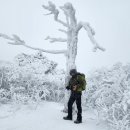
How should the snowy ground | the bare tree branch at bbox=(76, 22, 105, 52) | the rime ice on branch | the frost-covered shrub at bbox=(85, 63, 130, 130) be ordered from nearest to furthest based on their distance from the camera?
the frost-covered shrub at bbox=(85, 63, 130, 130) → the snowy ground → the bare tree branch at bbox=(76, 22, 105, 52) → the rime ice on branch

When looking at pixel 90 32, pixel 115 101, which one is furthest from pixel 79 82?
pixel 90 32

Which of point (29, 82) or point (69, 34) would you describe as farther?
point (29, 82)

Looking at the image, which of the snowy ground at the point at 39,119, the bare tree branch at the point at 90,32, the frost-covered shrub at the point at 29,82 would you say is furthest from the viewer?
the frost-covered shrub at the point at 29,82

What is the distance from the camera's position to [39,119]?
941 centimetres

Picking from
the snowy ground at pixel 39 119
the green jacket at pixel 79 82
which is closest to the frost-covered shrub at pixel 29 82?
the snowy ground at pixel 39 119

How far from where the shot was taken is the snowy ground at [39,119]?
8.62 meters

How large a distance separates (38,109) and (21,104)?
2.39 feet

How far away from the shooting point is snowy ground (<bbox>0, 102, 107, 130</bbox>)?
862cm

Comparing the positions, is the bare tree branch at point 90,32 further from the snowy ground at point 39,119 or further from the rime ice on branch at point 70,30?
the snowy ground at point 39,119

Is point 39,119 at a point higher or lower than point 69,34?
lower

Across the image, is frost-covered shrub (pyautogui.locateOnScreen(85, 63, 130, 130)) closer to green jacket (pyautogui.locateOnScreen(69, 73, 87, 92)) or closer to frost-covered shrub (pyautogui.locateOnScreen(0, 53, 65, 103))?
green jacket (pyautogui.locateOnScreen(69, 73, 87, 92))

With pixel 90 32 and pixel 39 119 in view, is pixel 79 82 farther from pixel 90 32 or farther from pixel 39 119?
pixel 90 32

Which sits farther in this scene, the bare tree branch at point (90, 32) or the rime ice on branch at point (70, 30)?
the rime ice on branch at point (70, 30)

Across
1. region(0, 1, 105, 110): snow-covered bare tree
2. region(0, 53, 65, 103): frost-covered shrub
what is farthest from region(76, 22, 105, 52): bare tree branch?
region(0, 53, 65, 103): frost-covered shrub
